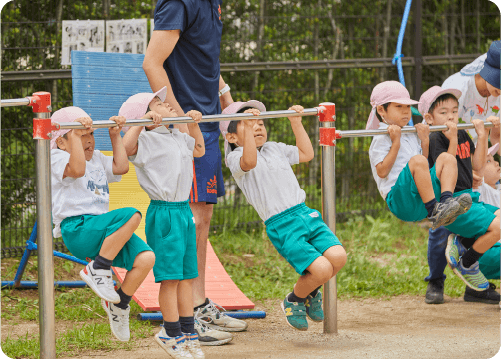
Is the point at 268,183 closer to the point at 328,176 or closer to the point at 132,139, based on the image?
the point at 328,176

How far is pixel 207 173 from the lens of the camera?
148 inches

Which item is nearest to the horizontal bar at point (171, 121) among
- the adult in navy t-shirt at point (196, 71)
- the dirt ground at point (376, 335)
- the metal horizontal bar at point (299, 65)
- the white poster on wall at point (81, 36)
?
the adult in navy t-shirt at point (196, 71)

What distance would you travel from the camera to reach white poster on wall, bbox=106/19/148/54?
5543 mm

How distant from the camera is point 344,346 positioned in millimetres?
3605

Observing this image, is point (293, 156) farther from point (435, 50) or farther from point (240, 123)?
point (435, 50)

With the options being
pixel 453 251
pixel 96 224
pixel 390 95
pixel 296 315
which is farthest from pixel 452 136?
pixel 96 224

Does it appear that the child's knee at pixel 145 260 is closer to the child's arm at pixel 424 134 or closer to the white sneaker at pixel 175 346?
the white sneaker at pixel 175 346

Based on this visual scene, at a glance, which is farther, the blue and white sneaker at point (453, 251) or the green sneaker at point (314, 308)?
the blue and white sneaker at point (453, 251)

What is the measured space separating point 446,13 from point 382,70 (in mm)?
1163

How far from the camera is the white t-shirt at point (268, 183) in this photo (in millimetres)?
3684

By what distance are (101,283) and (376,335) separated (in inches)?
66.4

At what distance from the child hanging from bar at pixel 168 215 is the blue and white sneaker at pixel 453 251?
6.28 feet

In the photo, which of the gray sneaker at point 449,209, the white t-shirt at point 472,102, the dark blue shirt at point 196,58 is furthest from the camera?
the white t-shirt at point 472,102

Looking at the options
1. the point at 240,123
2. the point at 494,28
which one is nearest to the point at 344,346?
the point at 240,123
